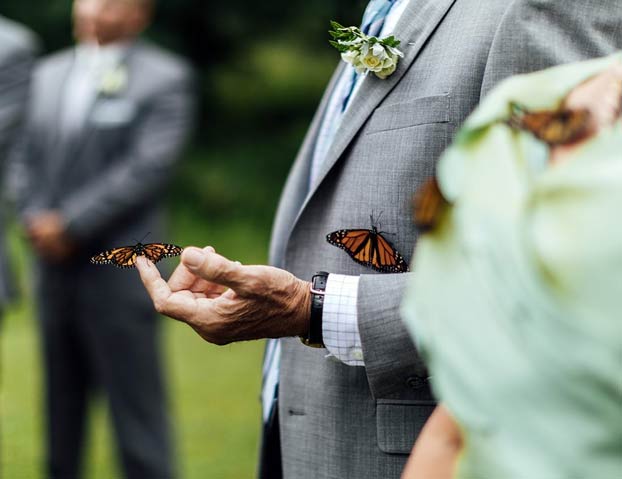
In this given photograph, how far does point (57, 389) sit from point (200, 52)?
8.60m

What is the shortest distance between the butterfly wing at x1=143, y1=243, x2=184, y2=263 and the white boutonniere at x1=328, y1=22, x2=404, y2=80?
0.52 metres

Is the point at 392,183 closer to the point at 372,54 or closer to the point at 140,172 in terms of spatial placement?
the point at 372,54

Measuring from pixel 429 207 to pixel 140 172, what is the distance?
373cm

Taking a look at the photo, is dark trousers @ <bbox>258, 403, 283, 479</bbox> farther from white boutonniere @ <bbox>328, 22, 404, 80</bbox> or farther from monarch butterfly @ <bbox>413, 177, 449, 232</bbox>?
monarch butterfly @ <bbox>413, 177, 449, 232</bbox>

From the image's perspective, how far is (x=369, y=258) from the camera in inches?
73.9

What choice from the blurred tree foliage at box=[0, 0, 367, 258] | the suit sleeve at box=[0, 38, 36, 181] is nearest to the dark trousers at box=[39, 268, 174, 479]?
the suit sleeve at box=[0, 38, 36, 181]

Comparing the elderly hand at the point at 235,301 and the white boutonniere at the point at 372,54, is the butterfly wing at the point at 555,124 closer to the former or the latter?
the elderly hand at the point at 235,301

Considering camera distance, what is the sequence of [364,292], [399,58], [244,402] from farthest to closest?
[244,402]
[399,58]
[364,292]

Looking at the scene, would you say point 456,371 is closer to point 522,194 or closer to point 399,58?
point 522,194

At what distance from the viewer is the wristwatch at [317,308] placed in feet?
5.92

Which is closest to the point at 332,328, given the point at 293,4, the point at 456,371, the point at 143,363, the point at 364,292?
the point at 364,292

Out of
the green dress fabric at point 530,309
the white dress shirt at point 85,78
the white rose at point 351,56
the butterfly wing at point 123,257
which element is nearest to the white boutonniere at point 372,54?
the white rose at point 351,56

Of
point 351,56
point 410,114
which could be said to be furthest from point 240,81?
point 410,114

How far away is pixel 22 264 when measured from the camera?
10023mm
